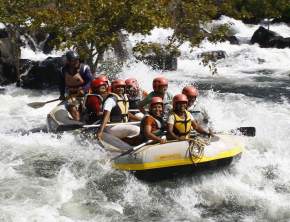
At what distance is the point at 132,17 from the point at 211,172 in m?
5.72

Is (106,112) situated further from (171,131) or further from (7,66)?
(7,66)

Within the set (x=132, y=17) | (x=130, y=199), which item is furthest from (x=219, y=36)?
(x=130, y=199)

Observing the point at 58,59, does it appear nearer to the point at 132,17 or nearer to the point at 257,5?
the point at 132,17

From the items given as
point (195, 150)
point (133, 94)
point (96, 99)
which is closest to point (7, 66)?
point (133, 94)

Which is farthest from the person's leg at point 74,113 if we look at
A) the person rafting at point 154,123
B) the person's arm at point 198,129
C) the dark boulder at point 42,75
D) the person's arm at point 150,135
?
the dark boulder at point 42,75

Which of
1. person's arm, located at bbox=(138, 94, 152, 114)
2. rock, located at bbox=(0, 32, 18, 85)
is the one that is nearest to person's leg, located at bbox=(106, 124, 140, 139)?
person's arm, located at bbox=(138, 94, 152, 114)

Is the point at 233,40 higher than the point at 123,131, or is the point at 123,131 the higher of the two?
the point at 233,40

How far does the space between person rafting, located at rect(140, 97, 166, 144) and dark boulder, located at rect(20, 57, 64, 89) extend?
912cm

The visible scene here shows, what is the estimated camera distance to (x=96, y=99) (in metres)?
8.89

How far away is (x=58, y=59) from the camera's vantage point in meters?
17.1

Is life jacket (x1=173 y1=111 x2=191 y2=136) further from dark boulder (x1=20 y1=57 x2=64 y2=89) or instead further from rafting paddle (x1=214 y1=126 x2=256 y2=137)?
dark boulder (x1=20 y1=57 x2=64 y2=89)

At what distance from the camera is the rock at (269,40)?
2711 cm

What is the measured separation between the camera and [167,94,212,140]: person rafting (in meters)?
7.54

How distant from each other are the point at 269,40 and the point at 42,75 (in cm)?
1517
